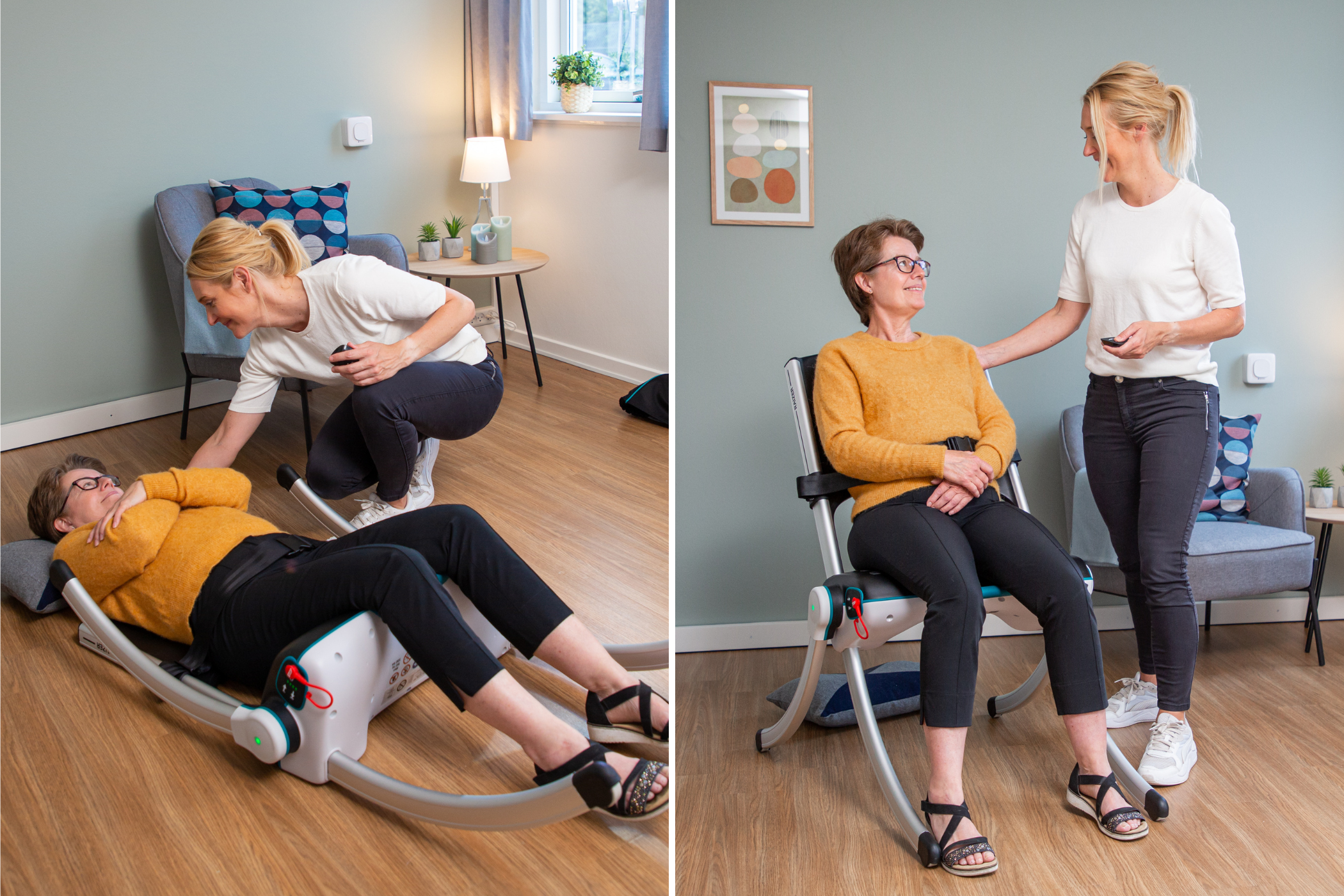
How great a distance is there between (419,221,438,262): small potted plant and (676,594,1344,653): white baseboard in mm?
1209

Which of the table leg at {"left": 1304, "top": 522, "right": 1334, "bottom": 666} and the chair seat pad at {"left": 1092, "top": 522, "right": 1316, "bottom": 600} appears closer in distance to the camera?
the chair seat pad at {"left": 1092, "top": 522, "right": 1316, "bottom": 600}

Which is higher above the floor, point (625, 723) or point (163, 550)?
point (163, 550)

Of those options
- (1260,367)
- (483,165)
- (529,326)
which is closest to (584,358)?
(529,326)

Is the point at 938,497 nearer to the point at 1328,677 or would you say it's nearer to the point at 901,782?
the point at 901,782

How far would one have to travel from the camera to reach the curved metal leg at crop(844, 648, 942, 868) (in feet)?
5.08

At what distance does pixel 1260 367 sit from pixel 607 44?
7.38 ft

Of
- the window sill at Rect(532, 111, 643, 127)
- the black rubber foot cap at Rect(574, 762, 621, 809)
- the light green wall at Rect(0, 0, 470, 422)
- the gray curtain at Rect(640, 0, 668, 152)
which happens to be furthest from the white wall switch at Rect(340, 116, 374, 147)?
the black rubber foot cap at Rect(574, 762, 621, 809)

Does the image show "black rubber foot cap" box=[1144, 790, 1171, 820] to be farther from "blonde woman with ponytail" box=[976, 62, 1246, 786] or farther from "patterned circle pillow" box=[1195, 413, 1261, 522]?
"patterned circle pillow" box=[1195, 413, 1261, 522]

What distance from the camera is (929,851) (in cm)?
154

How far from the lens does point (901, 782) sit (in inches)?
72.5

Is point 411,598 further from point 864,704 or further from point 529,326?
point 529,326

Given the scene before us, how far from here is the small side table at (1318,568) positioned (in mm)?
2330

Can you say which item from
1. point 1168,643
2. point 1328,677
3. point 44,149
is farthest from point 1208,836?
point 44,149

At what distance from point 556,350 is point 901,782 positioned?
1.81 meters
